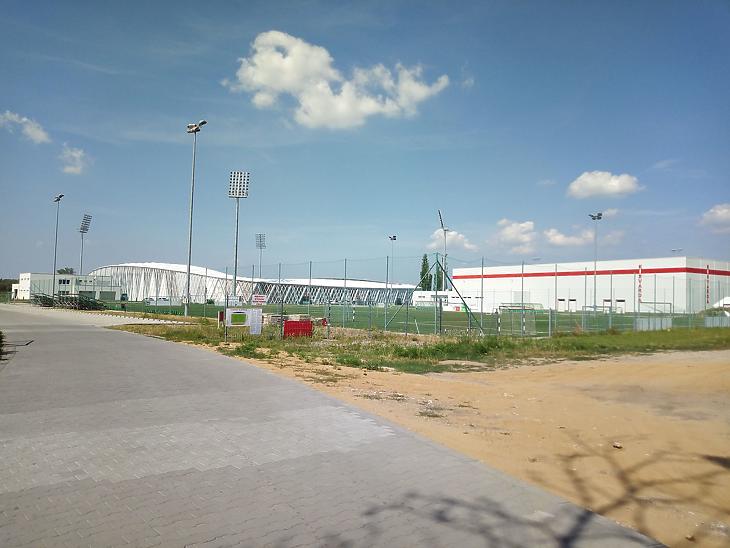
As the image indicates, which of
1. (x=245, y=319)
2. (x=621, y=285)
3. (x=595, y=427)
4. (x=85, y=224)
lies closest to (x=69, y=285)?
(x=85, y=224)

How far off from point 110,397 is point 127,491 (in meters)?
4.93

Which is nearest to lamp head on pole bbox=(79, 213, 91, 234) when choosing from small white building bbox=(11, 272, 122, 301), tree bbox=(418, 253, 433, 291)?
small white building bbox=(11, 272, 122, 301)

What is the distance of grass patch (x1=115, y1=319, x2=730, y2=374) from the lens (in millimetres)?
16781

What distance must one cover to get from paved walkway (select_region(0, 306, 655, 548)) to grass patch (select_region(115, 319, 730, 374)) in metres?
7.71

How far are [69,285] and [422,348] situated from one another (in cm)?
8949

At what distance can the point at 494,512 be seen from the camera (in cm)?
464

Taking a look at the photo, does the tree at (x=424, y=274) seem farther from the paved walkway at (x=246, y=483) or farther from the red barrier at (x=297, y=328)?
the paved walkway at (x=246, y=483)

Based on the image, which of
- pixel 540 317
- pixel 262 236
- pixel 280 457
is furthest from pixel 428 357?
pixel 262 236

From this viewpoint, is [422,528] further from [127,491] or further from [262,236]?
[262,236]

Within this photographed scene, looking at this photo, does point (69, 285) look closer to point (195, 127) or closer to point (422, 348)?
point (195, 127)

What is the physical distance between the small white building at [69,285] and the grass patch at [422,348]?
68756mm

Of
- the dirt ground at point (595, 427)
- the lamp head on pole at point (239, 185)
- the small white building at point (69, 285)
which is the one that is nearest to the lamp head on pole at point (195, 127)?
the lamp head on pole at point (239, 185)

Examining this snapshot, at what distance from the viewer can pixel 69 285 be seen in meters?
92.0

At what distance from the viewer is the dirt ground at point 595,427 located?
527cm
